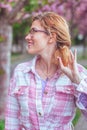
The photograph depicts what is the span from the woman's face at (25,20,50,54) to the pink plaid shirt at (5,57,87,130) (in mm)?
121

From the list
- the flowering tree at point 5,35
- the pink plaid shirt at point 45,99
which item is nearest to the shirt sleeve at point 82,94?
the pink plaid shirt at point 45,99

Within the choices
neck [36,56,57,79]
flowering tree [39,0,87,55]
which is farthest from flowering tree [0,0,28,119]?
neck [36,56,57,79]

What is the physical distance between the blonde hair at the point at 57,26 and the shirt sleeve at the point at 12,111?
424mm

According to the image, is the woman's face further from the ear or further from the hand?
the hand

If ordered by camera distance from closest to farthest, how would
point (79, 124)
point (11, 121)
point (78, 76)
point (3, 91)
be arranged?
point (78, 76) → point (11, 121) → point (79, 124) → point (3, 91)

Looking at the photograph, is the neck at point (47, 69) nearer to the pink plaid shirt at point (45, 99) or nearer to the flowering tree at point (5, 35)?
the pink plaid shirt at point (45, 99)

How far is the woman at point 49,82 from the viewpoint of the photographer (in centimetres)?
313

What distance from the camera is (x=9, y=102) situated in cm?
326

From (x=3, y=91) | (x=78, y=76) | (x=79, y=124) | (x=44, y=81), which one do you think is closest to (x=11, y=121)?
(x=44, y=81)

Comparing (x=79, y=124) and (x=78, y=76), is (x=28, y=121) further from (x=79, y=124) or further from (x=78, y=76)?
(x=79, y=124)

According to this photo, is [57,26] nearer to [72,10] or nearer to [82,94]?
[82,94]

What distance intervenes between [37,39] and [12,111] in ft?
1.78

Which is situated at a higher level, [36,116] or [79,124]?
[36,116]

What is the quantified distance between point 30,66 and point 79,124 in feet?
4.80
